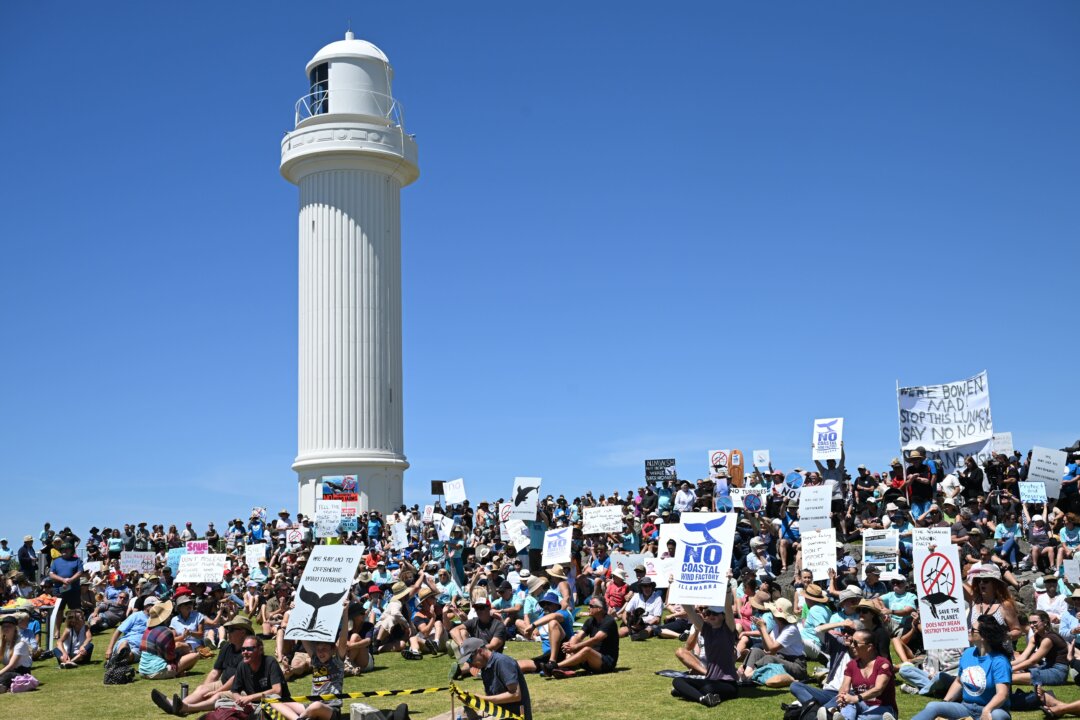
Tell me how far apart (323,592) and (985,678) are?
25.1 ft

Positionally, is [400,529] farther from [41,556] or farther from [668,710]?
[668,710]

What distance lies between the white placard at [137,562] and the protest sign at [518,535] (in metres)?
8.49

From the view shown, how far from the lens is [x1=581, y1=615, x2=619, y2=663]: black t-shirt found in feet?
54.7

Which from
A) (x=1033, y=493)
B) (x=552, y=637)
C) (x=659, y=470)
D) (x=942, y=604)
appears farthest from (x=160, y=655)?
(x=659, y=470)

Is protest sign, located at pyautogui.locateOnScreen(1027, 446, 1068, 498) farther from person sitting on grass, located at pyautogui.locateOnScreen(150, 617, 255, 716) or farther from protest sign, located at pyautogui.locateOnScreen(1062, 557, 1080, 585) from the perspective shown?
person sitting on grass, located at pyautogui.locateOnScreen(150, 617, 255, 716)

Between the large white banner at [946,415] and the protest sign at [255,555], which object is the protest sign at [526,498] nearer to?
the protest sign at [255,555]

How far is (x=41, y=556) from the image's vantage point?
29.8 m

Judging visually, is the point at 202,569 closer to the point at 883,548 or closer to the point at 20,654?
the point at 20,654

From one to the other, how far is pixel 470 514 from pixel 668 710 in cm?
2147

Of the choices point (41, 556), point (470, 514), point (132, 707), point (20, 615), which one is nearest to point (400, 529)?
point (470, 514)

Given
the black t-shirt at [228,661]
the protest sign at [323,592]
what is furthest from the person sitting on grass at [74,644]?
the protest sign at [323,592]

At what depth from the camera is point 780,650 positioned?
15.7m

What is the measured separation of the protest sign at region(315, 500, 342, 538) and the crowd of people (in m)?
0.29

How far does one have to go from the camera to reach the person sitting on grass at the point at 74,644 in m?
20.3
